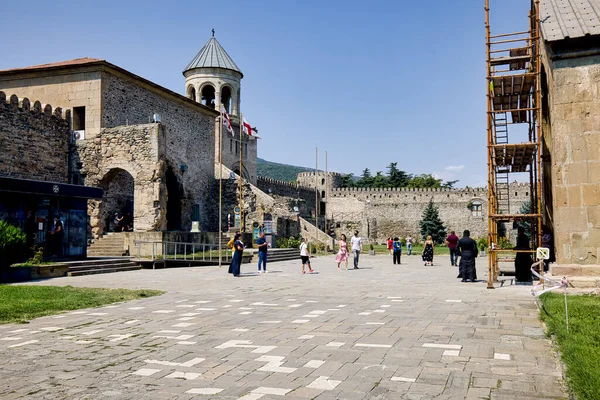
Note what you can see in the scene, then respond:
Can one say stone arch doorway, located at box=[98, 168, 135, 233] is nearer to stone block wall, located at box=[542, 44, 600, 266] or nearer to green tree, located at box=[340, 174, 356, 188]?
stone block wall, located at box=[542, 44, 600, 266]

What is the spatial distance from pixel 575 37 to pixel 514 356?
27.8 feet

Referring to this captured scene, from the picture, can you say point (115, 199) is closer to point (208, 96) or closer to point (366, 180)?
point (208, 96)

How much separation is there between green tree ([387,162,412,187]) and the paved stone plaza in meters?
86.4

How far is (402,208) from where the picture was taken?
6538 centimetres

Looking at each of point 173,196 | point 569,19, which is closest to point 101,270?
point 173,196

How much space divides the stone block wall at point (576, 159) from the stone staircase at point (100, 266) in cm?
1392

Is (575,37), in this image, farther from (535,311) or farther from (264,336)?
(264,336)

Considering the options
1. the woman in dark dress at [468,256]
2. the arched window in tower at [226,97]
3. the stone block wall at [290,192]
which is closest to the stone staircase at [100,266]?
the woman in dark dress at [468,256]

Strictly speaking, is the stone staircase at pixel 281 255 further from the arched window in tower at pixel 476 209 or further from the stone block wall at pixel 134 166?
the arched window in tower at pixel 476 209

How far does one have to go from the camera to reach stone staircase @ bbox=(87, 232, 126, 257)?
76.3 ft

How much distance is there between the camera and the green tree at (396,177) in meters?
96.2

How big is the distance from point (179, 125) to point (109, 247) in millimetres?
11147

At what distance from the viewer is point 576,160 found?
11484 mm

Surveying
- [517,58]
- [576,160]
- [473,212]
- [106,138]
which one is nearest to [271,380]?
[576,160]
